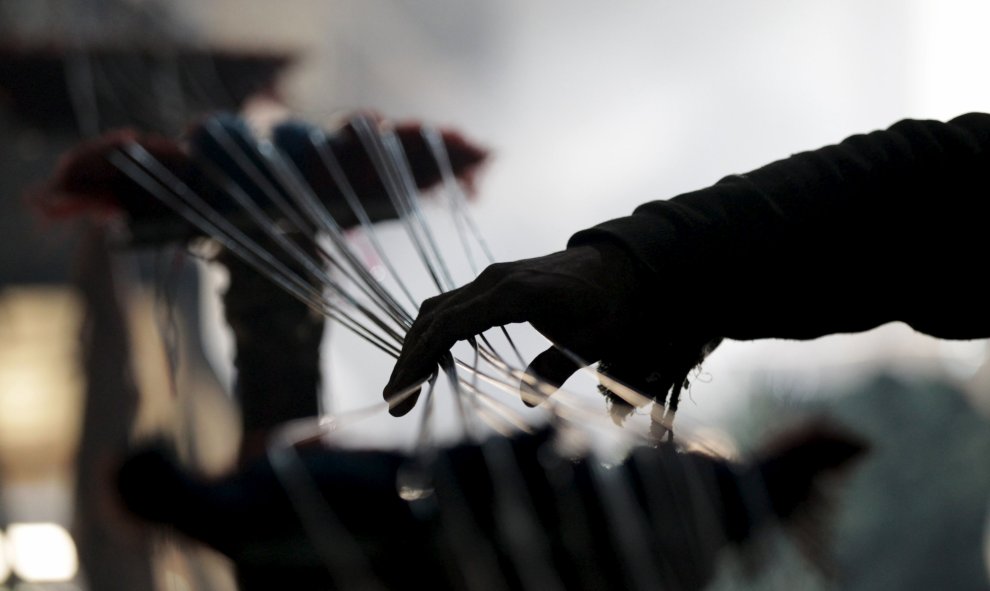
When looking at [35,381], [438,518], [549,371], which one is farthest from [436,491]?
[35,381]

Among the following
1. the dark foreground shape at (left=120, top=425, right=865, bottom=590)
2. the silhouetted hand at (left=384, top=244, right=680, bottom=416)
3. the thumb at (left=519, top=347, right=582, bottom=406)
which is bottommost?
the dark foreground shape at (left=120, top=425, right=865, bottom=590)

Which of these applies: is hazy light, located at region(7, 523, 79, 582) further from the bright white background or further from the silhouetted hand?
the silhouetted hand

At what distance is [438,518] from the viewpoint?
60 centimetres

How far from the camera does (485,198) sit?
0.73 m

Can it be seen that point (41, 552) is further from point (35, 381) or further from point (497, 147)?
point (497, 147)

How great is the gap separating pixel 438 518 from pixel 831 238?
0.31m

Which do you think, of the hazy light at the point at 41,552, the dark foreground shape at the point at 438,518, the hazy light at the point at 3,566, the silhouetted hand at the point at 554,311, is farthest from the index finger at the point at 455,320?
the hazy light at the point at 3,566

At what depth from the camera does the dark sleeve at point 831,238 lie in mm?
365

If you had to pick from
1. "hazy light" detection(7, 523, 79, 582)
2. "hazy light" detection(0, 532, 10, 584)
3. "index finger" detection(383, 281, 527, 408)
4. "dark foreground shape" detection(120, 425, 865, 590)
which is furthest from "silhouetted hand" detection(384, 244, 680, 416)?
"hazy light" detection(0, 532, 10, 584)

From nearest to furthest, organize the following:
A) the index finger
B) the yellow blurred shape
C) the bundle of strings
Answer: the index finger → the bundle of strings → the yellow blurred shape

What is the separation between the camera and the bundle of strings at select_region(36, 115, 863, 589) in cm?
50

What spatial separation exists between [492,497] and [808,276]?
275 mm

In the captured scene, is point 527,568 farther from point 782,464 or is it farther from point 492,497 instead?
point 782,464

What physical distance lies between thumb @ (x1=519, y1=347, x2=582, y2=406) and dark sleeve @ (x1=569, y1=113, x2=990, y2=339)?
41mm
